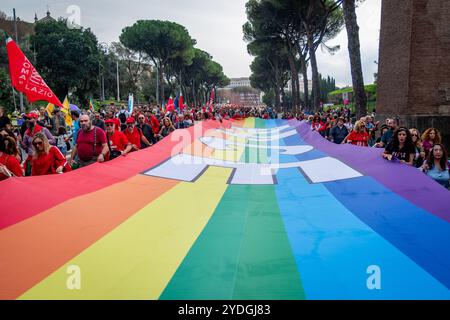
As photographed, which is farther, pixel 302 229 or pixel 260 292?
pixel 302 229

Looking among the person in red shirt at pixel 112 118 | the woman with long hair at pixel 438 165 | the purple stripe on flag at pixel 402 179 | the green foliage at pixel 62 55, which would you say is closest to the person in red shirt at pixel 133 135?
the person in red shirt at pixel 112 118

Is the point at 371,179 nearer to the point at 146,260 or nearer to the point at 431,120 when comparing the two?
the point at 146,260

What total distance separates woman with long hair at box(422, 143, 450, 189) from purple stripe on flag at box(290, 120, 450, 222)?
0.80 m

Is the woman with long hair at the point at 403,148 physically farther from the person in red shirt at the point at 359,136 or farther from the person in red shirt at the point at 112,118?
the person in red shirt at the point at 112,118

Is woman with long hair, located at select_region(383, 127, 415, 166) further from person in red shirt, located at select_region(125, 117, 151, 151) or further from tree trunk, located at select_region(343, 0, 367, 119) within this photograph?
tree trunk, located at select_region(343, 0, 367, 119)

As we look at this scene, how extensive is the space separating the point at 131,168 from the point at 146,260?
326cm

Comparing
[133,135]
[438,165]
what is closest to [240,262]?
[438,165]

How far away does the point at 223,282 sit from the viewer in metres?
3.14

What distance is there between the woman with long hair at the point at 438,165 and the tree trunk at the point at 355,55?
32.2ft

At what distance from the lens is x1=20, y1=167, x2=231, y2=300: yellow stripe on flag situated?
118 inches

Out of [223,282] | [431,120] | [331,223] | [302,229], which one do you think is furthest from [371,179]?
[431,120]

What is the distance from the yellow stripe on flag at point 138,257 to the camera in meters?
3.01
